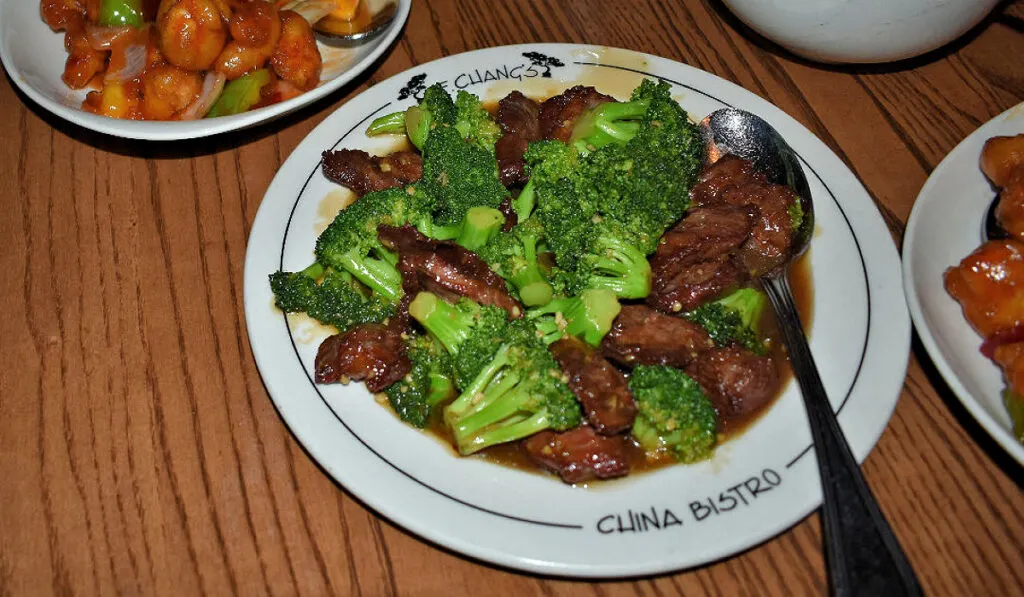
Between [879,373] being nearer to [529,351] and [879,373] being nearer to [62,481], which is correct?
[529,351]

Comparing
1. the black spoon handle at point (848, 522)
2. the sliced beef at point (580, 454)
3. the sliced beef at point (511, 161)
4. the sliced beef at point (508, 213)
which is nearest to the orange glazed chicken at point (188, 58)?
the sliced beef at point (511, 161)

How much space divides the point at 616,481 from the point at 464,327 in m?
0.71

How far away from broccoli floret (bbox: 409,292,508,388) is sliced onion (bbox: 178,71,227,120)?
156cm

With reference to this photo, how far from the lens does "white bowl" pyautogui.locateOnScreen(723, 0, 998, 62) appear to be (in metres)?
3.17

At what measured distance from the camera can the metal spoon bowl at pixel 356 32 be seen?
12.4 feet

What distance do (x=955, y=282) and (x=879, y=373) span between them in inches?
17.2

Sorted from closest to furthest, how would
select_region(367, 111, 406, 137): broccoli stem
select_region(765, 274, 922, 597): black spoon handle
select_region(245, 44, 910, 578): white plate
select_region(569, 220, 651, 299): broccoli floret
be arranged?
1. select_region(765, 274, 922, 597): black spoon handle
2. select_region(245, 44, 910, 578): white plate
3. select_region(569, 220, 651, 299): broccoli floret
4. select_region(367, 111, 406, 137): broccoli stem

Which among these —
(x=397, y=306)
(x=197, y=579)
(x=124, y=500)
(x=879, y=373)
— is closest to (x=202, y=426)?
(x=124, y=500)

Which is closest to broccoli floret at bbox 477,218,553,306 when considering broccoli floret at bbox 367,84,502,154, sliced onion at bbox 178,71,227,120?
broccoli floret at bbox 367,84,502,154

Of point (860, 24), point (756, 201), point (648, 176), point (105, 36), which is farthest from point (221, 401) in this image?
point (860, 24)

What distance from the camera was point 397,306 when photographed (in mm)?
2830

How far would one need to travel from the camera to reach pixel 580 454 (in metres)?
2.37

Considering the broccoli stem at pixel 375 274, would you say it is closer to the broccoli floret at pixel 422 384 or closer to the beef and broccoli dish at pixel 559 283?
the beef and broccoli dish at pixel 559 283

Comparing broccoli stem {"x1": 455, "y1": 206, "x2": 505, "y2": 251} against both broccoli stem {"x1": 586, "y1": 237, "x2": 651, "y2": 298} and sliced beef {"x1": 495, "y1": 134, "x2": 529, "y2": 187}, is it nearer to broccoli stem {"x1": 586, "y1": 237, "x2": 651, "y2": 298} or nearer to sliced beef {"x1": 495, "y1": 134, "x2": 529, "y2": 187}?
sliced beef {"x1": 495, "y1": 134, "x2": 529, "y2": 187}
